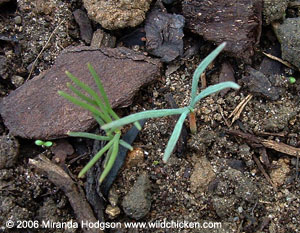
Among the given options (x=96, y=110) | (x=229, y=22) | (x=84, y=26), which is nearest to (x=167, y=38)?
(x=229, y=22)

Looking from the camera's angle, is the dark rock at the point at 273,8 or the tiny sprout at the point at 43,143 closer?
the tiny sprout at the point at 43,143

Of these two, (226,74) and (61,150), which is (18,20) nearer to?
(61,150)

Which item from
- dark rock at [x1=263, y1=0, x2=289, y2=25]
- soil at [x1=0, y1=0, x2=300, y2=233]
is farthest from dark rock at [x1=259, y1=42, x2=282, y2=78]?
dark rock at [x1=263, y1=0, x2=289, y2=25]

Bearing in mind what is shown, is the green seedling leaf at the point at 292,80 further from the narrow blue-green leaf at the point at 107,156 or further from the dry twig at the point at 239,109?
the narrow blue-green leaf at the point at 107,156

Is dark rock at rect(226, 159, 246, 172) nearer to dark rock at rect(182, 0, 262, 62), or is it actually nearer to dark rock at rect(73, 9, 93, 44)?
dark rock at rect(182, 0, 262, 62)

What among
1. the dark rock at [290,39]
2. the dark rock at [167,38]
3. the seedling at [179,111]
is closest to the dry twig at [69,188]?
the seedling at [179,111]
